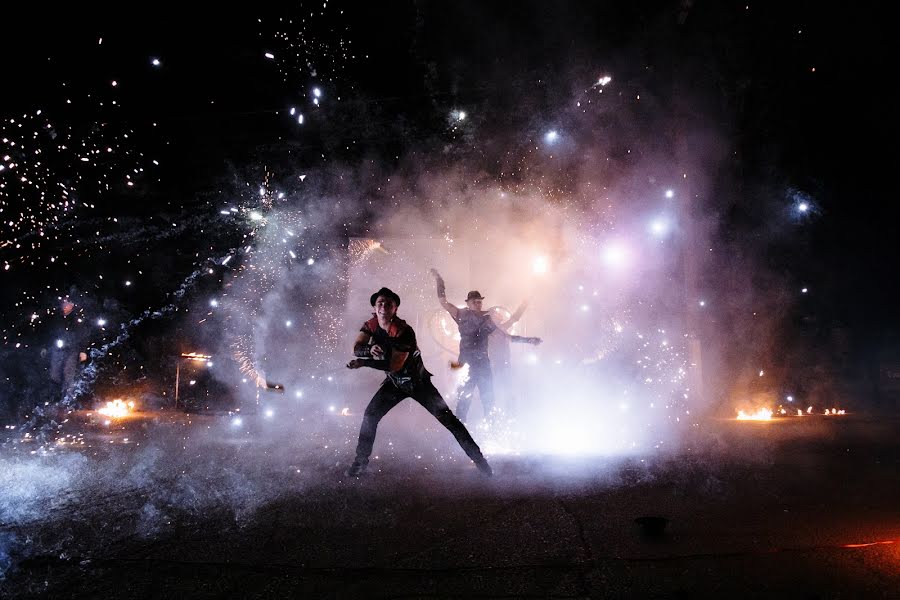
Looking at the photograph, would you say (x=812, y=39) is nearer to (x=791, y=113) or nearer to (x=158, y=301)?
(x=791, y=113)

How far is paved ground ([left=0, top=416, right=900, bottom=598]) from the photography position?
2.25 metres

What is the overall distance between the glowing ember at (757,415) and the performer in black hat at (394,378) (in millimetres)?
7289

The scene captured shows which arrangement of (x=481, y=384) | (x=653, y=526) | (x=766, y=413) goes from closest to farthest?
(x=653, y=526) → (x=481, y=384) → (x=766, y=413)

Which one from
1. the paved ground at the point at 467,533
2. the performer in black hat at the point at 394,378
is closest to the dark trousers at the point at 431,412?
the performer in black hat at the point at 394,378

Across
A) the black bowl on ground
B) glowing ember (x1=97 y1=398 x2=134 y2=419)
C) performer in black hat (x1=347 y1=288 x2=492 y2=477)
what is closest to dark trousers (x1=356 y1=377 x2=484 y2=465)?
performer in black hat (x1=347 y1=288 x2=492 y2=477)

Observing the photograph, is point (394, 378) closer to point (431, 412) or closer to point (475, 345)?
point (431, 412)

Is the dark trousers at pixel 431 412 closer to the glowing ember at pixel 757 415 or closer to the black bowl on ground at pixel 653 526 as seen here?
the black bowl on ground at pixel 653 526

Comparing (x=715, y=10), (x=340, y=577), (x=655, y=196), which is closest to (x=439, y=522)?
(x=340, y=577)

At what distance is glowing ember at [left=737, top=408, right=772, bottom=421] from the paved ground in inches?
183

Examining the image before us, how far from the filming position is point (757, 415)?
30.8ft

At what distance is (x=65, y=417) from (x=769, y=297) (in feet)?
51.0

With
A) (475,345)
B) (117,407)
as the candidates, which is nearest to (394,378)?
(475,345)

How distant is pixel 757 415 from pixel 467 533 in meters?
9.26

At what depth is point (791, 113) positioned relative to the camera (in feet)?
34.1
